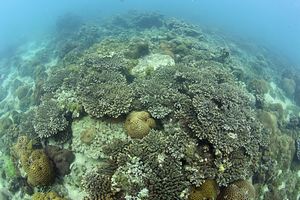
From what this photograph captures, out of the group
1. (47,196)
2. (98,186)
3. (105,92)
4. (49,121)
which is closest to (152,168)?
(98,186)

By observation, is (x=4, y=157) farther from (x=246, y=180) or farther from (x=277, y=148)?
A: (x=277, y=148)

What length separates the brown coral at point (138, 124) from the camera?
8.62m

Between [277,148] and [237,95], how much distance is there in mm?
2751

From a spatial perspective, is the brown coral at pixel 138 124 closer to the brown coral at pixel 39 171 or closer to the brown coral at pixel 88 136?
the brown coral at pixel 88 136

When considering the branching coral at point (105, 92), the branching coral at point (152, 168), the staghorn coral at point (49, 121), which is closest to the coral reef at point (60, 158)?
the staghorn coral at point (49, 121)

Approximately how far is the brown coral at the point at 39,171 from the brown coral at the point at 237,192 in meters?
4.96

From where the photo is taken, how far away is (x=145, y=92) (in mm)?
10047

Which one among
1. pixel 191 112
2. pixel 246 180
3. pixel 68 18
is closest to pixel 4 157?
pixel 191 112

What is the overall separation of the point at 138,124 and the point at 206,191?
8.98 feet

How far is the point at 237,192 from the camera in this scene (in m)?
7.74

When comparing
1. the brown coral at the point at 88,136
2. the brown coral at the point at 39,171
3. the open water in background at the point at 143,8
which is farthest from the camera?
the open water in background at the point at 143,8

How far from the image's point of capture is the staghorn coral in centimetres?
952

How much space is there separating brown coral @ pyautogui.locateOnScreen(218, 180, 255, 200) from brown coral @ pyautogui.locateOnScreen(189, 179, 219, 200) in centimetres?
26

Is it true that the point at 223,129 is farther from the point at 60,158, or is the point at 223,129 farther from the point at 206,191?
the point at 60,158
